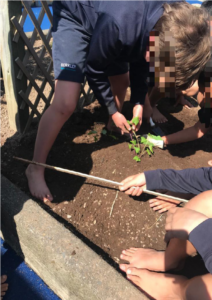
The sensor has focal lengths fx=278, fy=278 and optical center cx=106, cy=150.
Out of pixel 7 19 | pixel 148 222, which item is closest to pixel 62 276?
pixel 148 222

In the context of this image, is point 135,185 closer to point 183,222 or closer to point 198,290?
point 183,222

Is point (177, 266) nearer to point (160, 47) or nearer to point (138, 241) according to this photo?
point (138, 241)

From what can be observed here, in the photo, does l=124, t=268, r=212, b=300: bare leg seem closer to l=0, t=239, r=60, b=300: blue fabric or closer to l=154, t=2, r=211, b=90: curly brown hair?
l=0, t=239, r=60, b=300: blue fabric

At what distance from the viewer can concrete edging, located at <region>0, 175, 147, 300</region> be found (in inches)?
49.5

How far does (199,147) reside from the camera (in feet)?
8.56

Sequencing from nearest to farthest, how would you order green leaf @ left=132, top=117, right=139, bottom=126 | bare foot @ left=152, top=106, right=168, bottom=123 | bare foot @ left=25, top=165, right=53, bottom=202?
1. bare foot @ left=25, top=165, right=53, bottom=202
2. green leaf @ left=132, top=117, right=139, bottom=126
3. bare foot @ left=152, top=106, right=168, bottom=123

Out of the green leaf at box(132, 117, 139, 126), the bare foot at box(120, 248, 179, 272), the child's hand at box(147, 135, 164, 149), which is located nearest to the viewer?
the bare foot at box(120, 248, 179, 272)

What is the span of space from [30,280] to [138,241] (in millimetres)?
684

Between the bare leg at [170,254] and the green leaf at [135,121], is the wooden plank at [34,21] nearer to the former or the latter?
the green leaf at [135,121]

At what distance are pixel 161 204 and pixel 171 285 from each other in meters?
0.63

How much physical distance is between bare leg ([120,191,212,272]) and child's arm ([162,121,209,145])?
943 millimetres

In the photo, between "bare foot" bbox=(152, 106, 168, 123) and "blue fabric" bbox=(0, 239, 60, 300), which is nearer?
"blue fabric" bbox=(0, 239, 60, 300)

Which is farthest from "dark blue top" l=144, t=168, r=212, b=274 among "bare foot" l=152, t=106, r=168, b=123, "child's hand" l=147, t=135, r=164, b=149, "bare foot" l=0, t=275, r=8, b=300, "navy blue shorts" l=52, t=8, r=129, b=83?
"bare foot" l=152, t=106, r=168, b=123

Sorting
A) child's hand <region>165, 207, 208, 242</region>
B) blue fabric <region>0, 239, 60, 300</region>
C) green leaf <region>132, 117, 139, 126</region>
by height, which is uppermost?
green leaf <region>132, 117, 139, 126</region>
